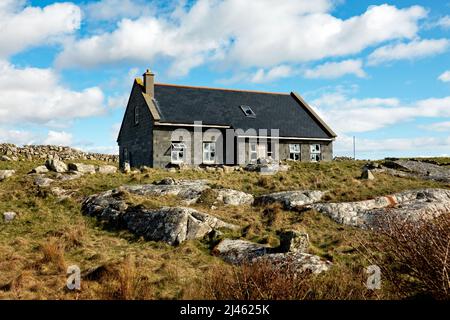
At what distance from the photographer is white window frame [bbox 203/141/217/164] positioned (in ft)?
103

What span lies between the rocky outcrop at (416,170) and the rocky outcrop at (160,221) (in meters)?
16.2

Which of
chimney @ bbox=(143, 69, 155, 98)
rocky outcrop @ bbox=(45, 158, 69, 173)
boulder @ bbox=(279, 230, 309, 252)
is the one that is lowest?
boulder @ bbox=(279, 230, 309, 252)

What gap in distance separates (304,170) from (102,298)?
2118cm

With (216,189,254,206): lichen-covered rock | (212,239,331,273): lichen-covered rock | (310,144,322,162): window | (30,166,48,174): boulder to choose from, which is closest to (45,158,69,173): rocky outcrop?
(30,166,48,174): boulder

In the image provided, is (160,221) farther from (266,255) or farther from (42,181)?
(42,181)

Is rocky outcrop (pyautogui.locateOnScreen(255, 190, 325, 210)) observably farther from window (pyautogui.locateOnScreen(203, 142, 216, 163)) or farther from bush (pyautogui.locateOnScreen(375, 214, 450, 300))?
window (pyautogui.locateOnScreen(203, 142, 216, 163))

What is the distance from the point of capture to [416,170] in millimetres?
27016

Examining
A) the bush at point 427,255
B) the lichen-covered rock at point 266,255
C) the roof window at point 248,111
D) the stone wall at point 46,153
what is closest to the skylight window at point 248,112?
the roof window at point 248,111

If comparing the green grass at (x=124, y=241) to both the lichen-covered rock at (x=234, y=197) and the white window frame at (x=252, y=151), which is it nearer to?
the lichen-covered rock at (x=234, y=197)

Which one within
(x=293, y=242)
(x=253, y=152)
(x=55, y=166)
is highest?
(x=253, y=152)

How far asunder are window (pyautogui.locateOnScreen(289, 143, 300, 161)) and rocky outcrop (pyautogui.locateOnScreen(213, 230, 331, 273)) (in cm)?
2212

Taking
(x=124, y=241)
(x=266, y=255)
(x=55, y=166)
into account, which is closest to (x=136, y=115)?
(x=55, y=166)

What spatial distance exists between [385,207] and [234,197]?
6.36 m

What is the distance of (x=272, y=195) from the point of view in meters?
17.9
